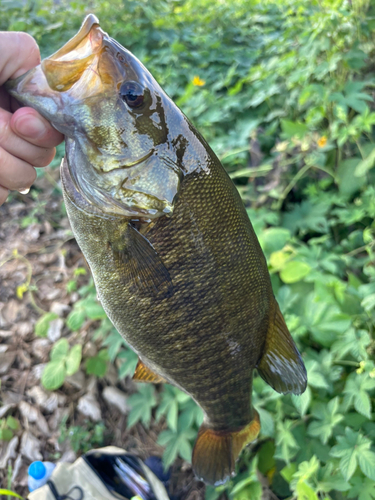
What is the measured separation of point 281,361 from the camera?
1112 millimetres

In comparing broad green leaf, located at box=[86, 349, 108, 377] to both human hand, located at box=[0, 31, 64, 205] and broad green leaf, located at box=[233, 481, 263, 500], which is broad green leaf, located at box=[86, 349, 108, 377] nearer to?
broad green leaf, located at box=[233, 481, 263, 500]

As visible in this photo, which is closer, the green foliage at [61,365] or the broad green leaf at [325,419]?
the broad green leaf at [325,419]

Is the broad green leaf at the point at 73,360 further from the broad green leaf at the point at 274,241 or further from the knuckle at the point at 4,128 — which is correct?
the knuckle at the point at 4,128

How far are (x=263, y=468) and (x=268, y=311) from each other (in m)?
1.09

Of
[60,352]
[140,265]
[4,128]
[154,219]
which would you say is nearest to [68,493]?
[60,352]

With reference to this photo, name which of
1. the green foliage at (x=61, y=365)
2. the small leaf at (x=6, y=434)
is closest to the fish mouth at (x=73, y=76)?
the green foliage at (x=61, y=365)

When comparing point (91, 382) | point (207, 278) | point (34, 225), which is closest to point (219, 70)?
point (34, 225)

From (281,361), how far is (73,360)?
4.27ft

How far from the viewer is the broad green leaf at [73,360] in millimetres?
1970

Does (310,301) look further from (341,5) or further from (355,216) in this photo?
(341,5)

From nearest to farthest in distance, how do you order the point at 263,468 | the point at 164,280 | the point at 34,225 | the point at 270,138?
the point at 164,280, the point at 263,468, the point at 270,138, the point at 34,225

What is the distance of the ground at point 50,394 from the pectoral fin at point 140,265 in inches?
31.1

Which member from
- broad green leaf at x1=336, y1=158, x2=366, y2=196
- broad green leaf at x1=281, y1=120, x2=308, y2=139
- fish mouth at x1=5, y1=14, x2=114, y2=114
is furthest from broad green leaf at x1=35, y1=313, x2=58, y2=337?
broad green leaf at x1=336, y1=158, x2=366, y2=196

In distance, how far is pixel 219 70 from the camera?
397 cm
